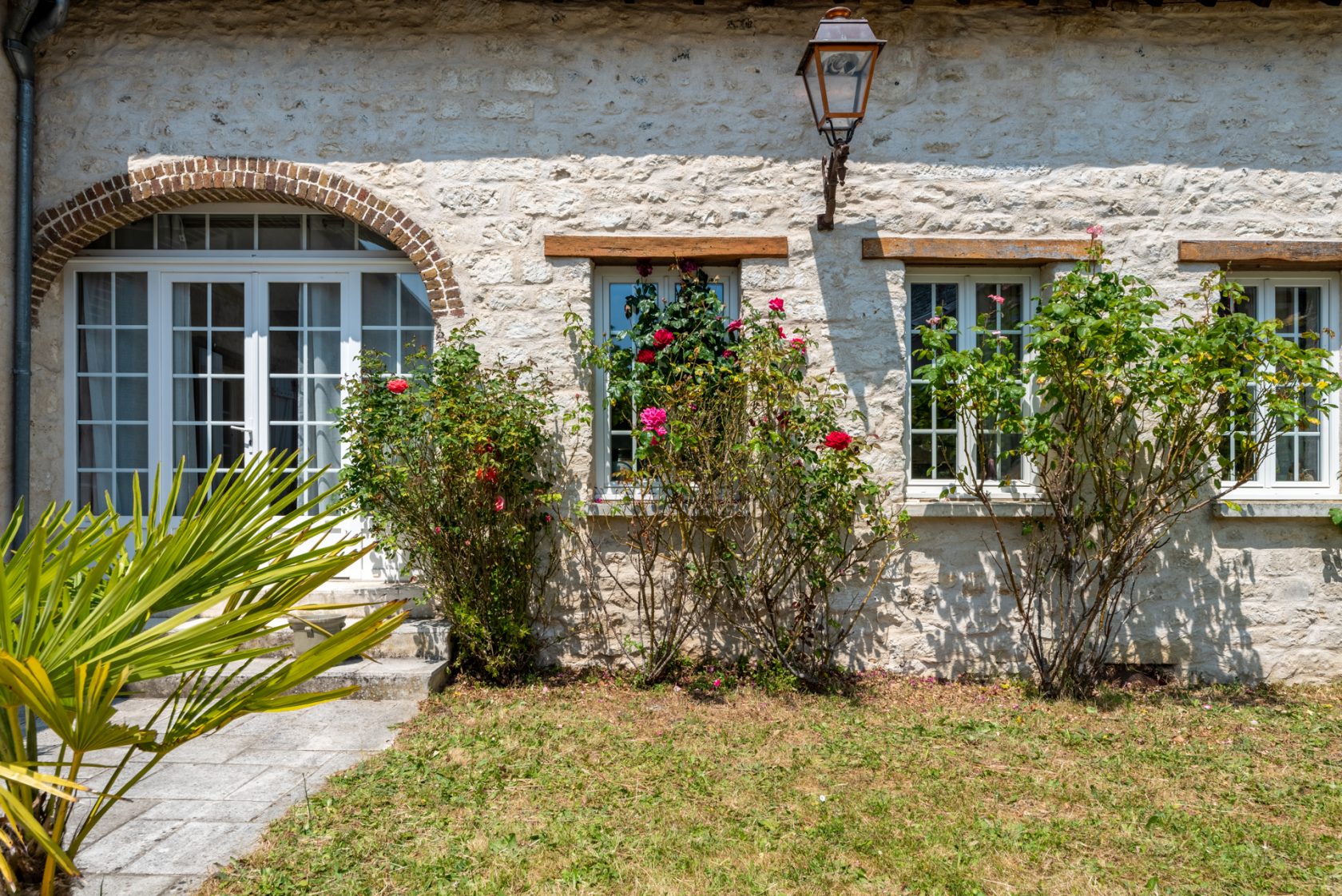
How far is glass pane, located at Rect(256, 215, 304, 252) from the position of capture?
5.90 metres

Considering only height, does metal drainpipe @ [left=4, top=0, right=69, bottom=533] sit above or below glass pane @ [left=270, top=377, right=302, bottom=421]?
above

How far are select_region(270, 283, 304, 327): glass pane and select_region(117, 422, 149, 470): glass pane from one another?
1147 millimetres

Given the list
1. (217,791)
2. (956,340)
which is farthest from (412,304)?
(956,340)

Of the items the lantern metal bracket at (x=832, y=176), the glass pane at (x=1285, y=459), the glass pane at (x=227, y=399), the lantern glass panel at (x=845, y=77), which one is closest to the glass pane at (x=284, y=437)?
the glass pane at (x=227, y=399)

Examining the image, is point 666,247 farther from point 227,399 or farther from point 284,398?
point 227,399

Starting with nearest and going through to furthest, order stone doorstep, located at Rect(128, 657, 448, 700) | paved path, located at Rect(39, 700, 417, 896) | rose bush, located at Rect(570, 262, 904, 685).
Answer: paved path, located at Rect(39, 700, 417, 896), stone doorstep, located at Rect(128, 657, 448, 700), rose bush, located at Rect(570, 262, 904, 685)

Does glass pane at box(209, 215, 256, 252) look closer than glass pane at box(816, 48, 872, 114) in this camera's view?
No

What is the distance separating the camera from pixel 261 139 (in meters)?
5.44

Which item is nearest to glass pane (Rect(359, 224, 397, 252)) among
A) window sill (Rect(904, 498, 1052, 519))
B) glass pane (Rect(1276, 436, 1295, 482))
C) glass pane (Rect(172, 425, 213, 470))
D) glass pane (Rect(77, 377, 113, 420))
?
glass pane (Rect(172, 425, 213, 470))

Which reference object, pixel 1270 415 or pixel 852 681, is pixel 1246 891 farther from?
pixel 1270 415

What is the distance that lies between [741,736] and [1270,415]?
3421 mm

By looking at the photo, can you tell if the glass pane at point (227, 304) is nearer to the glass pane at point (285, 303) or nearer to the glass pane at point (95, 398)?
the glass pane at point (285, 303)

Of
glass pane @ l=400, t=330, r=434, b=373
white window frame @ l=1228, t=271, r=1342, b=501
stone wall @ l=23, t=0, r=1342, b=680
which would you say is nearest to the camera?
stone wall @ l=23, t=0, r=1342, b=680

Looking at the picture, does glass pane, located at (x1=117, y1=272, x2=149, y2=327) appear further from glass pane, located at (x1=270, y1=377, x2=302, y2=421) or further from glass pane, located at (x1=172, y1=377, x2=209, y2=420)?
glass pane, located at (x1=270, y1=377, x2=302, y2=421)
